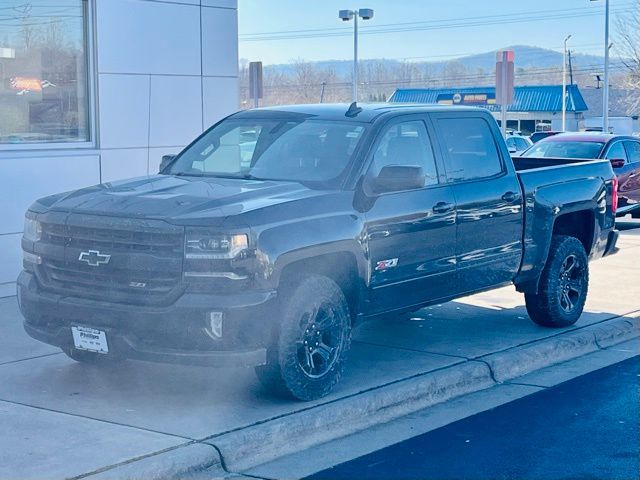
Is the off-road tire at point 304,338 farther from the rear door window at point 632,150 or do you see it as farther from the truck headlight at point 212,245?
the rear door window at point 632,150

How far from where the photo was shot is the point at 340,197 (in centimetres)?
753

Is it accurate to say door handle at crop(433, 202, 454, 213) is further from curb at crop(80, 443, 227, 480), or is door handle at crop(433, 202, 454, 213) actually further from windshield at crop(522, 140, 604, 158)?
windshield at crop(522, 140, 604, 158)

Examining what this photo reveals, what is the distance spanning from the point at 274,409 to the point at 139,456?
1254 mm

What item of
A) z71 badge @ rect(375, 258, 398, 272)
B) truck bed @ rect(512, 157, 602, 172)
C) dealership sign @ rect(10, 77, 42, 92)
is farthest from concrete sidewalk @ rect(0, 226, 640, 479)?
dealership sign @ rect(10, 77, 42, 92)

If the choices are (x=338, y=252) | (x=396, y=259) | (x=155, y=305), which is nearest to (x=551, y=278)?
(x=396, y=259)

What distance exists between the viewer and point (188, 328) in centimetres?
663

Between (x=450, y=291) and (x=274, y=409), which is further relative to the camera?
(x=450, y=291)

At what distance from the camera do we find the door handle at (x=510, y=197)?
29.8 feet

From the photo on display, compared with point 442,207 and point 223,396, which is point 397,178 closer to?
point 442,207

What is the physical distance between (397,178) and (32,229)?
2.52m

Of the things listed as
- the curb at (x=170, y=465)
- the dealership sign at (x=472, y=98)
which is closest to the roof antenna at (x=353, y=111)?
the curb at (x=170, y=465)

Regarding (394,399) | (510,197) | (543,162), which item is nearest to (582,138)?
(543,162)

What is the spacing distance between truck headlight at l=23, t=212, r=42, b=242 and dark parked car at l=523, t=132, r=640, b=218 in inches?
515

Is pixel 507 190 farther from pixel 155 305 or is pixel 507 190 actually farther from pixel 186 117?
pixel 186 117
